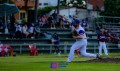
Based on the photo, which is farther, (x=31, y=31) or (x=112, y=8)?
(x=112, y=8)

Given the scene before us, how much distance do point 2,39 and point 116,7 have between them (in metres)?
34.2

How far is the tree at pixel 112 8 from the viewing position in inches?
2872

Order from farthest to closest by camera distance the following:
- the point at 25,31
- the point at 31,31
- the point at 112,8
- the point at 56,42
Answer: the point at 112,8, the point at 31,31, the point at 25,31, the point at 56,42

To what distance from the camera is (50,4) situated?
103 m

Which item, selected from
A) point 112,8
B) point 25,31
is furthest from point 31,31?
point 112,8

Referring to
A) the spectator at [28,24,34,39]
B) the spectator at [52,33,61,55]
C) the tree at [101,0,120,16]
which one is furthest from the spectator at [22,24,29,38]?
the tree at [101,0,120,16]

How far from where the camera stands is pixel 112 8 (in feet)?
242

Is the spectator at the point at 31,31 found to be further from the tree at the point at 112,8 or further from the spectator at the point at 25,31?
the tree at the point at 112,8

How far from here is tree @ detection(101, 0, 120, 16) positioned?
239 ft

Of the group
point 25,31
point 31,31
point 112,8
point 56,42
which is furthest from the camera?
point 112,8

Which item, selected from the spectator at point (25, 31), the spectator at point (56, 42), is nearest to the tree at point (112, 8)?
Answer: the spectator at point (25, 31)

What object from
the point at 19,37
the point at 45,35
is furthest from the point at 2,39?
the point at 45,35

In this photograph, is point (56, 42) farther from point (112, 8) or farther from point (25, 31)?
Answer: point (112, 8)

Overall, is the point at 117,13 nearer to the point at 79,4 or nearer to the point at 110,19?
the point at 110,19
